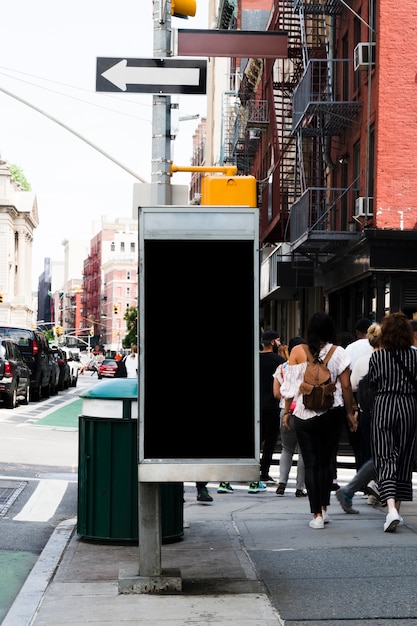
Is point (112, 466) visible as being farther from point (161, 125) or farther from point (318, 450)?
point (161, 125)

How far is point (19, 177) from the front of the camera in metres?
151

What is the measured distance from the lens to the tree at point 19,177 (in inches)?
5871

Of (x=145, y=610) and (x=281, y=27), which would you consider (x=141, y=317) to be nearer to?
(x=145, y=610)

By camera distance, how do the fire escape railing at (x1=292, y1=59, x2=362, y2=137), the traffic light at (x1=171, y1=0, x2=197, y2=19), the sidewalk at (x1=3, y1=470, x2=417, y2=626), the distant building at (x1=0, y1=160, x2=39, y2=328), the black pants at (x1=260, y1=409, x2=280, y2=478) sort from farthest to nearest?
the distant building at (x1=0, y1=160, x2=39, y2=328) → the fire escape railing at (x1=292, y1=59, x2=362, y2=137) → the black pants at (x1=260, y1=409, x2=280, y2=478) → the traffic light at (x1=171, y1=0, x2=197, y2=19) → the sidewalk at (x1=3, y1=470, x2=417, y2=626)

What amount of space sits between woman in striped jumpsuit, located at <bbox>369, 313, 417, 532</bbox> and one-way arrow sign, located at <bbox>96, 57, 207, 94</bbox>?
267 cm

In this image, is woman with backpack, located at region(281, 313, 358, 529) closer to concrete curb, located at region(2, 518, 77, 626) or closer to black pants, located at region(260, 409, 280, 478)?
concrete curb, located at region(2, 518, 77, 626)

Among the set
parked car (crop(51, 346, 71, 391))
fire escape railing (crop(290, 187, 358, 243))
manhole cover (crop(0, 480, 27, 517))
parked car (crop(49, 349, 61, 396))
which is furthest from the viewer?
parked car (crop(51, 346, 71, 391))

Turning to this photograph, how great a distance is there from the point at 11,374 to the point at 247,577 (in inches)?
790

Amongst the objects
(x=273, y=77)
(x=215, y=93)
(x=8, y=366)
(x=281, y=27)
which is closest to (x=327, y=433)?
(x=8, y=366)

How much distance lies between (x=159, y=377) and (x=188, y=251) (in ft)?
2.53

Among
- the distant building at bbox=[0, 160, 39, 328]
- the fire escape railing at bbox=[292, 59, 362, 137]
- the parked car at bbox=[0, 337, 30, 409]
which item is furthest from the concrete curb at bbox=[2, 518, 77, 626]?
the distant building at bbox=[0, 160, 39, 328]

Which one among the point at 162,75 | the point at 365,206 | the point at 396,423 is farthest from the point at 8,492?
the point at 365,206

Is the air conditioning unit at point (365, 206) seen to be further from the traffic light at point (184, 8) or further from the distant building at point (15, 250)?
the distant building at point (15, 250)

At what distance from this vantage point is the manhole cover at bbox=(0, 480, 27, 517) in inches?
448
